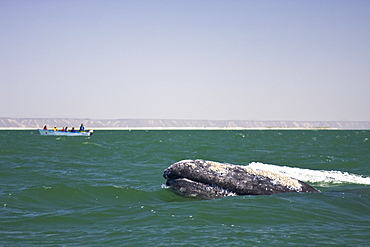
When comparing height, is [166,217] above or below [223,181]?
below

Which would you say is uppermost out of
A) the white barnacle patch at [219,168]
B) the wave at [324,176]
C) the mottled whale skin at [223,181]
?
the white barnacle patch at [219,168]

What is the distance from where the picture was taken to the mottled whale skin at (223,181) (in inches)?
485

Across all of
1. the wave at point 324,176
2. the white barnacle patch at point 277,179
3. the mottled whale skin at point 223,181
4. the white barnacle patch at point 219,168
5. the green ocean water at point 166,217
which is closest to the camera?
the green ocean water at point 166,217

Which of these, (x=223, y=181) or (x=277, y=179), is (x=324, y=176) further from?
(x=223, y=181)

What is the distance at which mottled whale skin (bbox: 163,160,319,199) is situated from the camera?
12312 mm

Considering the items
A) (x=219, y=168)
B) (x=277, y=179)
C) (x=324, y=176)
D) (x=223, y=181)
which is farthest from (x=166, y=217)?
(x=324, y=176)

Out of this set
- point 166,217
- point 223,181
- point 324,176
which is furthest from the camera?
point 324,176

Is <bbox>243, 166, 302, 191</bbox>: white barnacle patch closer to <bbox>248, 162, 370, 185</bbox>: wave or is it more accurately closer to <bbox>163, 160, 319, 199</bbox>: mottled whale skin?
<bbox>163, 160, 319, 199</bbox>: mottled whale skin

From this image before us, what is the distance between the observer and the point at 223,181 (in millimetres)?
12438

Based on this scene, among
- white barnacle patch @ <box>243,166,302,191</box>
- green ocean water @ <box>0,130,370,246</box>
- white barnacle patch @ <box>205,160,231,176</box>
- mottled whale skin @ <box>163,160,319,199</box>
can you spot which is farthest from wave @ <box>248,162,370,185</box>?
white barnacle patch @ <box>205,160,231,176</box>

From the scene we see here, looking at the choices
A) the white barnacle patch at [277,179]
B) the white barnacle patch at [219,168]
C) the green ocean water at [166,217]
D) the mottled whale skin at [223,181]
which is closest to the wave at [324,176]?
the green ocean water at [166,217]

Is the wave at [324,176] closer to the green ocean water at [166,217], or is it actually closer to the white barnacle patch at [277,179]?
the green ocean water at [166,217]

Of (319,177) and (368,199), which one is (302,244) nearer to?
(368,199)

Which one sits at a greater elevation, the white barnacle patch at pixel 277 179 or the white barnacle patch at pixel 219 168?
the white barnacle patch at pixel 219 168
